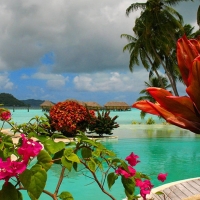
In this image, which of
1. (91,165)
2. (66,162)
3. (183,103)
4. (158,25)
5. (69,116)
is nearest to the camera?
(183,103)

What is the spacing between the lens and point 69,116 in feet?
45.7

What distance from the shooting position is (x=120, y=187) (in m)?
6.37

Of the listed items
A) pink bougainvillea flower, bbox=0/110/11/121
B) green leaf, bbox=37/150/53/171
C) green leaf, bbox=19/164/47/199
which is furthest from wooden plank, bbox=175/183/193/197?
green leaf, bbox=19/164/47/199

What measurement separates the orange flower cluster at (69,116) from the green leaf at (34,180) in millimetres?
12831

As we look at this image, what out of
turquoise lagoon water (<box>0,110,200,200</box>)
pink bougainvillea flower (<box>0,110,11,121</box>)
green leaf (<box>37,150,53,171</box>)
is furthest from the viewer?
turquoise lagoon water (<box>0,110,200,200</box>)

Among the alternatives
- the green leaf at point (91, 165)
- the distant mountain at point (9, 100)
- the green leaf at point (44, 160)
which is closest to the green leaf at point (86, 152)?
the green leaf at point (91, 165)

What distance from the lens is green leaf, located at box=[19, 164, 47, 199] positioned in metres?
1.03

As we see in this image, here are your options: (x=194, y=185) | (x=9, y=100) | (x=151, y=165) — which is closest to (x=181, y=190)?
(x=194, y=185)

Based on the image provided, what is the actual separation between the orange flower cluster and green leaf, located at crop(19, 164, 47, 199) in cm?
1283

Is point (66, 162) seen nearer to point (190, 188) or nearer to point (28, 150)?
point (28, 150)

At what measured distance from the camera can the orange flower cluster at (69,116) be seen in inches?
549

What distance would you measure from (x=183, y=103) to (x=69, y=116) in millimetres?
13348

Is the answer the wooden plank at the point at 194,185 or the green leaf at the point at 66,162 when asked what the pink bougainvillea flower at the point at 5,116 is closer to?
the wooden plank at the point at 194,185

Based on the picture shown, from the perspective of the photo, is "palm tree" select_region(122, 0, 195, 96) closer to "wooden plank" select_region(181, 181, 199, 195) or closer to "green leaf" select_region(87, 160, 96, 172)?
"wooden plank" select_region(181, 181, 199, 195)
